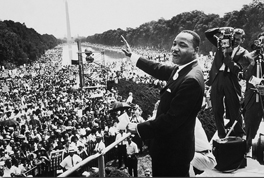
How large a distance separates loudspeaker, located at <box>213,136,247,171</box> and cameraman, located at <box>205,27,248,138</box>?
2.35 feet

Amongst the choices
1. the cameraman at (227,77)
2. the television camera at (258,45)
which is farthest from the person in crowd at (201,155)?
the television camera at (258,45)

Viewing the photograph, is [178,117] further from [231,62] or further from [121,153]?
[121,153]

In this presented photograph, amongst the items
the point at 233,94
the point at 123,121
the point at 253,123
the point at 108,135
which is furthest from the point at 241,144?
the point at 108,135

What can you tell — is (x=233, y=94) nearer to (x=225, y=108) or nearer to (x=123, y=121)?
(x=225, y=108)

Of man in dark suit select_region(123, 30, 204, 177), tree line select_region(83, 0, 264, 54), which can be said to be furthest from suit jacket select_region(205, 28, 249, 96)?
tree line select_region(83, 0, 264, 54)

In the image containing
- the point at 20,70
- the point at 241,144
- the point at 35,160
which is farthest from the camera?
the point at 20,70

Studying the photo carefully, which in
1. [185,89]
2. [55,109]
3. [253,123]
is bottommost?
[55,109]

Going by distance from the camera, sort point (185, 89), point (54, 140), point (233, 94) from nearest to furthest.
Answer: point (185, 89), point (233, 94), point (54, 140)

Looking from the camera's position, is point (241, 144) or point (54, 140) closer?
point (241, 144)

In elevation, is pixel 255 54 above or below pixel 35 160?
above

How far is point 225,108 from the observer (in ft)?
13.8

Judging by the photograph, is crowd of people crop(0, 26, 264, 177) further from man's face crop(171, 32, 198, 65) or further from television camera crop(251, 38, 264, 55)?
television camera crop(251, 38, 264, 55)

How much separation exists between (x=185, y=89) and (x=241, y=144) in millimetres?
1502

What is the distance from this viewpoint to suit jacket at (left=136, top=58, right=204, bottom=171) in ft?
7.29
